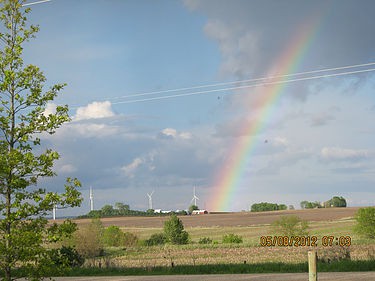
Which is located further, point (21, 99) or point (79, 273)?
point (79, 273)

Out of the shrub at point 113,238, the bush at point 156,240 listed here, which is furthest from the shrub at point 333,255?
the bush at point 156,240

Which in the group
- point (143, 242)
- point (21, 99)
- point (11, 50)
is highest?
point (11, 50)

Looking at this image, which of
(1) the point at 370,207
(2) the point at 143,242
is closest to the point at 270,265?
(1) the point at 370,207

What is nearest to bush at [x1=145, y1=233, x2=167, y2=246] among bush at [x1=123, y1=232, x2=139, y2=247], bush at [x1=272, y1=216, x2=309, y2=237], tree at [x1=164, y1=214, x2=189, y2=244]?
bush at [x1=123, y1=232, x2=139, y2=247]

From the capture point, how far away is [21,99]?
643 inches

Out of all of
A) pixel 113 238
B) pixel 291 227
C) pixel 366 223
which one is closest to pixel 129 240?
pixel 113 238

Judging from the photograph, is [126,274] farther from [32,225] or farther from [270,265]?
[32,225]

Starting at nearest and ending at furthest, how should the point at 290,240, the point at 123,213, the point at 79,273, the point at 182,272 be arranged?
the point at 182,272 → the point at 79,273 → the point at 290,240 → the point at 123,213

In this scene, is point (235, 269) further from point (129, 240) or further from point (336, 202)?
point (336, 202)

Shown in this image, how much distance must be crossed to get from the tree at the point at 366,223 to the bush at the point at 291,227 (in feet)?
19.0

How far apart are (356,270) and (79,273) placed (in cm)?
1618

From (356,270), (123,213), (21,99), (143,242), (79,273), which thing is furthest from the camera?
(123,213)

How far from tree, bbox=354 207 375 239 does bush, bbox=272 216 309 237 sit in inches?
228

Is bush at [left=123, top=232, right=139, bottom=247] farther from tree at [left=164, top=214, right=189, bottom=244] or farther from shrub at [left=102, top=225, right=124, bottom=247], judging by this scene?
tree at [left=164, top=214, right=189, bottom=244]
